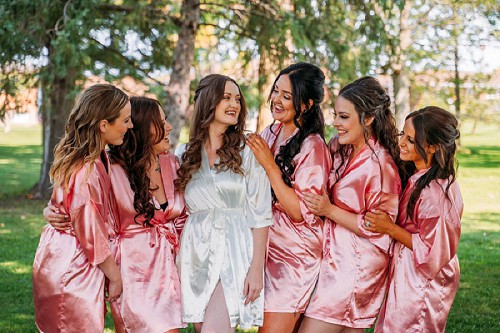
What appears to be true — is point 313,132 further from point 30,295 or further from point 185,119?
point 185,119

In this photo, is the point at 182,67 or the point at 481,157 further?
the point at 481,157

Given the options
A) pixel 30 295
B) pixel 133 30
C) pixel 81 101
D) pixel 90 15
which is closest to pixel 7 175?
pixel 133 30

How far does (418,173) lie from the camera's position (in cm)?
415

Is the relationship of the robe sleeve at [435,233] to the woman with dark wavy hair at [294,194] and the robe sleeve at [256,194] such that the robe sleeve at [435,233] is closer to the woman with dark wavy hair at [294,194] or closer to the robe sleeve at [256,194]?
the woman with dark wavy hair at [294,194]

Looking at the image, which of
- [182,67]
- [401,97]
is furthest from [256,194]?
[401,97]

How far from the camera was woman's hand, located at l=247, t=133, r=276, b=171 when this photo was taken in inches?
159

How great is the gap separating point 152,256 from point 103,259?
1.08 ft

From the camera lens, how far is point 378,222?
13.1 feet

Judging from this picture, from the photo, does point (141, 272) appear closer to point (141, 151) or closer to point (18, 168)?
point (141, 151)

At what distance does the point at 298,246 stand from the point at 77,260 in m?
1.23

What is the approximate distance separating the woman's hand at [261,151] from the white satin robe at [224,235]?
0.04 metres

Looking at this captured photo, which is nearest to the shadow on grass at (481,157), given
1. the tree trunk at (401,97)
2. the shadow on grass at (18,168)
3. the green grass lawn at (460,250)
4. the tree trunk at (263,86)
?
the green grass lawn at (460,250)

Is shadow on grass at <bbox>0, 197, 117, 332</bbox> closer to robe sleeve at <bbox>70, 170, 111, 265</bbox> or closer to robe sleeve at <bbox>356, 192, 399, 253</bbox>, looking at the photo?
robe sleeve at <bbox>70, 170, 111, 265</bbox>

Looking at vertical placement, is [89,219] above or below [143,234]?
above
